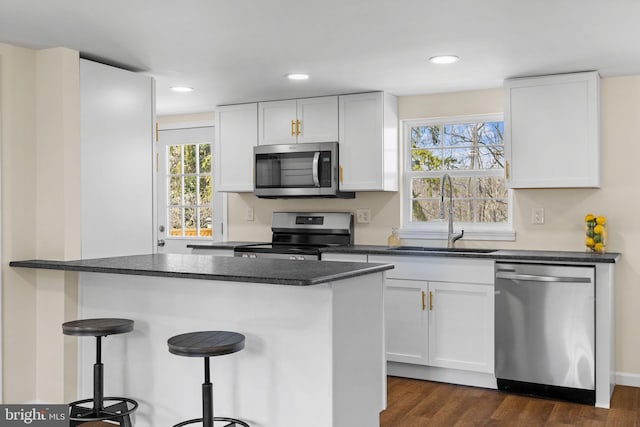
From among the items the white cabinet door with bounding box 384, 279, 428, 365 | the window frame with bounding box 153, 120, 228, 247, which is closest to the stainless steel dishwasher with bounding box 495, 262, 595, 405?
the white cabinet door with bounding box 384, 279, 428, 365

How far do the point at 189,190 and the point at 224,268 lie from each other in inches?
123

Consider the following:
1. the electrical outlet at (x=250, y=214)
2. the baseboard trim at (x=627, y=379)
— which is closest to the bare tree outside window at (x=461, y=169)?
the baseboard trim at (x=627, y=379)

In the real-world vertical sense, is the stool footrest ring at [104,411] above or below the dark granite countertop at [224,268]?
below

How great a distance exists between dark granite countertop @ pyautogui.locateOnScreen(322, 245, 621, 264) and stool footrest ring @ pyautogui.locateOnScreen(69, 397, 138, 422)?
1875 mm

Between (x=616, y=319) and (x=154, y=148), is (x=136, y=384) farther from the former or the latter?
(x=616, y=319)

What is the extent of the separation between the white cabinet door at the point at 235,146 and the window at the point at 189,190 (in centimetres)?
44

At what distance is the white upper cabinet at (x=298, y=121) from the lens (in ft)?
16.1

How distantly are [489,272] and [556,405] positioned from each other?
912 millimetres

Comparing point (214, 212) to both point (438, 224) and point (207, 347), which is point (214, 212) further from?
point (207, 347)

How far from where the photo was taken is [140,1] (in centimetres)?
276

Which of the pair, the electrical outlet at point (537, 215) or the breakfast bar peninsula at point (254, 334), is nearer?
the breakfast bar peninsula at point (254, 334)

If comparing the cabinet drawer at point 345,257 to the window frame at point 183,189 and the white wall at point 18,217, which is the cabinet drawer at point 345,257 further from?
the white wall at point 18,217

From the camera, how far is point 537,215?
4496 mm

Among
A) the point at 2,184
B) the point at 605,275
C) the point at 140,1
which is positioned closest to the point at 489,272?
the point at 605,275
